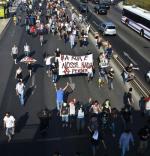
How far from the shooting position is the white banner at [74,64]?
31172mm

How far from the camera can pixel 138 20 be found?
5288 cm

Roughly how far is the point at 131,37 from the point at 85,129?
2890 cm

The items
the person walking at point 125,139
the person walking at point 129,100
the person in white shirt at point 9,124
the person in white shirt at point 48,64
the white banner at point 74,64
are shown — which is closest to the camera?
the person walking at point 125,139

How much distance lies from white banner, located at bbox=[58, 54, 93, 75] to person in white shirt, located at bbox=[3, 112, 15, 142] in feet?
31.2

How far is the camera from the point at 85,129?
23625 millimetres

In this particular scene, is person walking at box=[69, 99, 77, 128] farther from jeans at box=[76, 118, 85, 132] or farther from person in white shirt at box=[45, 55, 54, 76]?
person in white shirt at box=[45, 55, 54, 76]

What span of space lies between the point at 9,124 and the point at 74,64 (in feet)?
33.6

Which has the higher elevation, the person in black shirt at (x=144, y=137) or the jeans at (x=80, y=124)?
the person in black shirt at (x=144, y=137)

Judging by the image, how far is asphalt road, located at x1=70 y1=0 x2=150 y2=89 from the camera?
37844 millimetres

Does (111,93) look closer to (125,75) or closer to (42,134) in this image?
(125,75)

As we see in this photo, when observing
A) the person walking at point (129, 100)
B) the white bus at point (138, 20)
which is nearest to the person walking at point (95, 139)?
the person walking at point (129, 100)

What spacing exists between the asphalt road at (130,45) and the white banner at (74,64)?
4.37m

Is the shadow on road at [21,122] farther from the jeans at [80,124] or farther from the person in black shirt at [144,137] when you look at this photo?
the person in black shirt at [144,137]

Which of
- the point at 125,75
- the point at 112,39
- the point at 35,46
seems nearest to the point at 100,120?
the point at 125,75
